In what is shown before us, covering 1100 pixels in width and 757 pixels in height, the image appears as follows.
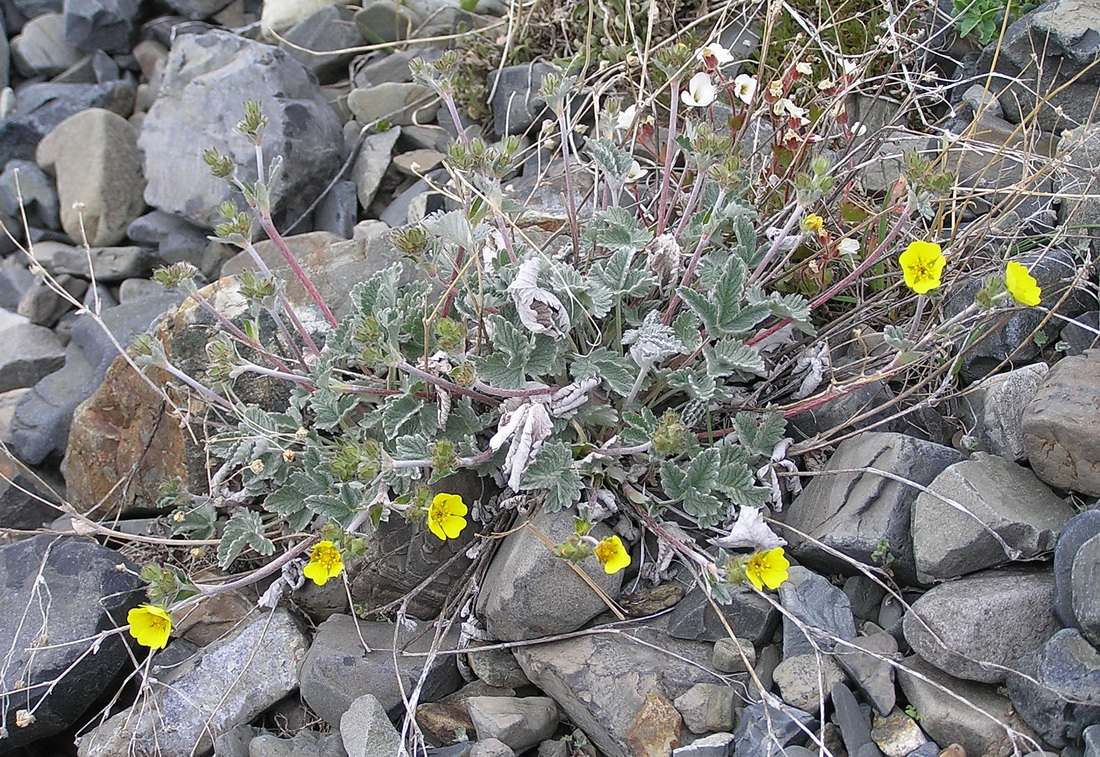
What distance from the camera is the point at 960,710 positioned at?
2188 millimetres

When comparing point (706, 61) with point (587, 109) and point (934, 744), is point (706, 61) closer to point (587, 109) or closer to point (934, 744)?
point (587, 109)

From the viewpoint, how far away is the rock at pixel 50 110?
5.74 m

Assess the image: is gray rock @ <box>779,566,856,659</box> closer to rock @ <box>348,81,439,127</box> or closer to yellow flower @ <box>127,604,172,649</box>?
yellow flower @ <box>127,604,172,649</box>

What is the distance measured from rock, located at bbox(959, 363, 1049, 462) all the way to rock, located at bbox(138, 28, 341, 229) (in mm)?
3188

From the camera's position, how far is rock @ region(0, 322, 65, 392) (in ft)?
15.1

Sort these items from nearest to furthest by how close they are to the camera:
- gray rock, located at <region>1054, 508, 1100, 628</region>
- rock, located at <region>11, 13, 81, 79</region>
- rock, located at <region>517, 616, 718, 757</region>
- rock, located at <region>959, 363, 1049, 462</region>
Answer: gray rock, located at <region>1054, 508, 1100, 628</region>, rock, located at <region>517, 616, 718, 757</region>, rock, located at <region>959, 363, 1049, 462</region>, rock, located at <region>11, 13, 81, 79</region>

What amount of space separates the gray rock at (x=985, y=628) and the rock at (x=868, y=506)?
8.9 inches

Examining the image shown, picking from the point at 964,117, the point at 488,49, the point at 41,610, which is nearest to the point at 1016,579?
the point at 964,117

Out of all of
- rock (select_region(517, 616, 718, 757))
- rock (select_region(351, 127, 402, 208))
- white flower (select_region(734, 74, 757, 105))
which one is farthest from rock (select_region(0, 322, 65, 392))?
white flower (select_region(734, 74, 757, 105))

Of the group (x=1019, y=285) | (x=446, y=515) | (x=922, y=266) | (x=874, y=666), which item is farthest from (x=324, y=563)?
(x=1019, y=285)

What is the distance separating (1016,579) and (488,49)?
340 centimetres

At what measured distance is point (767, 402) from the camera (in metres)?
2.99

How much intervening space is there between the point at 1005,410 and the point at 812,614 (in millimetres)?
826

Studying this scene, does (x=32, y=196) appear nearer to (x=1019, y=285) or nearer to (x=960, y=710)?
(x=1019, y=285)
